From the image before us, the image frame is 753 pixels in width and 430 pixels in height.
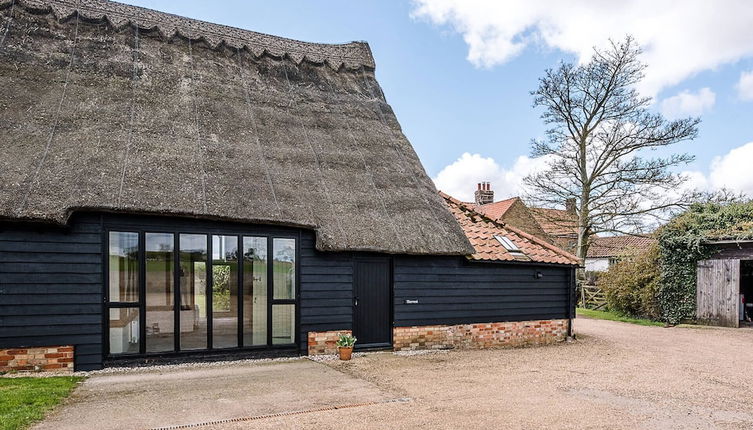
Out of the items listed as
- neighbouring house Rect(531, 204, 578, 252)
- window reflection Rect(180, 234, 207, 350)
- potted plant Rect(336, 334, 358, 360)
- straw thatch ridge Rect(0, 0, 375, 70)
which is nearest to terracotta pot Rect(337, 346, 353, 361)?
potted plant Rect(336, 334, 358, 360)

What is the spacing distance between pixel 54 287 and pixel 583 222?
58.7ft

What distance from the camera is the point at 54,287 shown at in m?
7.11

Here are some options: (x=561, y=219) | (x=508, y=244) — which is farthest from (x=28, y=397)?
(x=561, y=219)

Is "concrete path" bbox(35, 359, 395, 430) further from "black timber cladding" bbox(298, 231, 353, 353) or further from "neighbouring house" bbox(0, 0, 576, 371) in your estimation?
"black timber cladding" bbox(298, 231, 353, 353)

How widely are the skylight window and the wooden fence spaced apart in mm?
9827

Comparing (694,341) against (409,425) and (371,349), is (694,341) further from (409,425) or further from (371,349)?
(409,425)

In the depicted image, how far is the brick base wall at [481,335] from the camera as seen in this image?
970cm

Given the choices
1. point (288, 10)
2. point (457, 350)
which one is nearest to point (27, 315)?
point (457, 350)

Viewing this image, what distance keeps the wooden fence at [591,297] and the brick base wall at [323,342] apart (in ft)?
45.7

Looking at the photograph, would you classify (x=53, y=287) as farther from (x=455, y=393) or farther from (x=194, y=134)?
(x=455, y=393)

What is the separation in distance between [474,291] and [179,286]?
5575 mm

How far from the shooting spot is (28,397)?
18.6 feet

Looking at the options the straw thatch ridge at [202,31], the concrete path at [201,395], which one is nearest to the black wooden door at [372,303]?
the concrete path at [201,395]

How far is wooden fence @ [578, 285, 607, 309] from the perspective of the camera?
1969 cm
